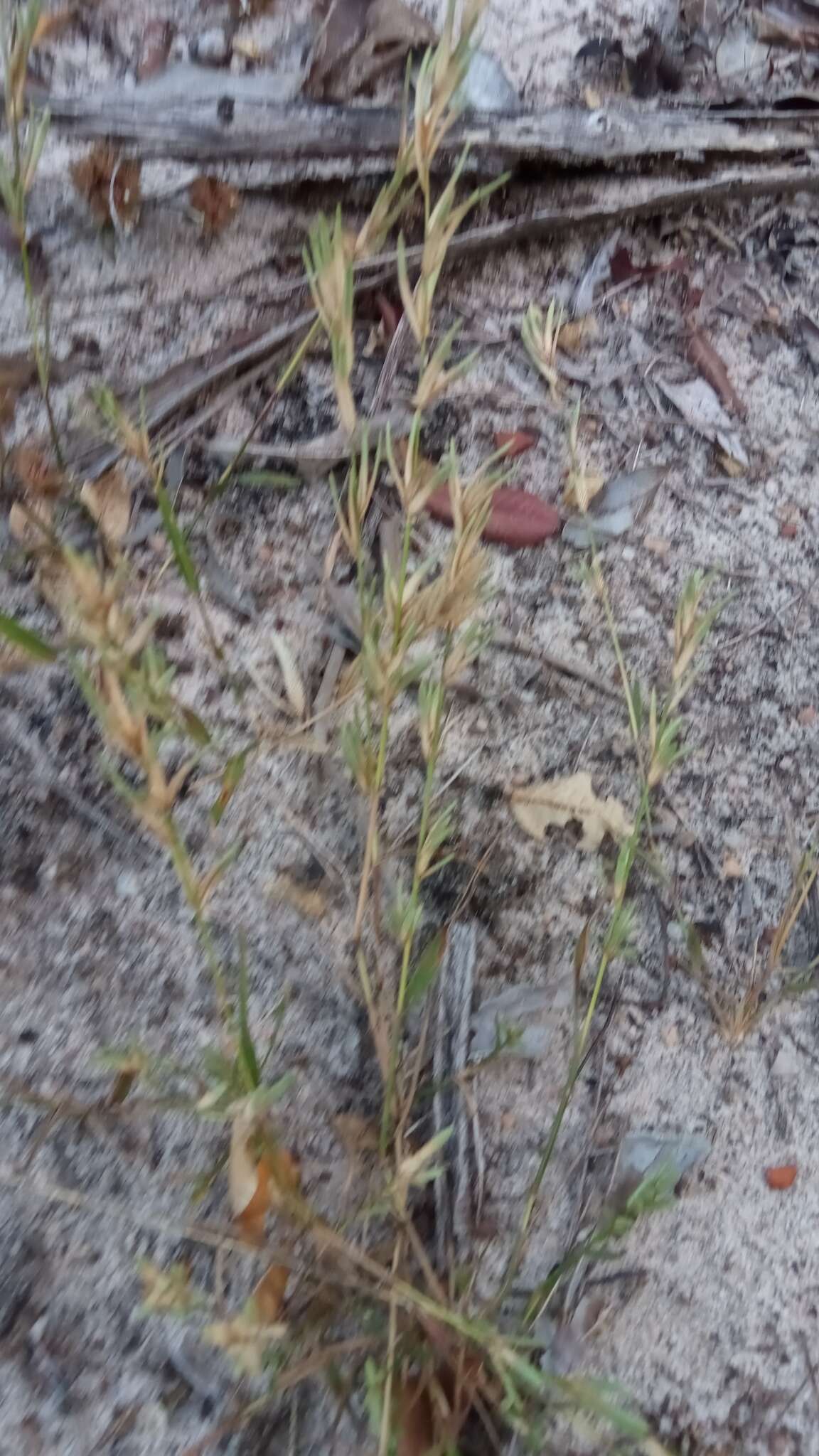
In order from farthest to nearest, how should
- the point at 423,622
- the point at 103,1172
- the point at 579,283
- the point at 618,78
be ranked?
the point at 618,78 → the point at 579,283 → the point at 103,1172 → the point at 423,622

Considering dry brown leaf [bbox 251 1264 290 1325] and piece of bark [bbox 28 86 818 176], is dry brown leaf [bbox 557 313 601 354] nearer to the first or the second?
piece of bark [bbox 28 86 818 176]

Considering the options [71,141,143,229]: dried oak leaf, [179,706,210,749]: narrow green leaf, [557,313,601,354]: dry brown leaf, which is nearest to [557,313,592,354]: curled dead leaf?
[557,313,601,354]: dry brown leaf

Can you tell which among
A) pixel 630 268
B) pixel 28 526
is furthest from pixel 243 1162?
pixel 630 268

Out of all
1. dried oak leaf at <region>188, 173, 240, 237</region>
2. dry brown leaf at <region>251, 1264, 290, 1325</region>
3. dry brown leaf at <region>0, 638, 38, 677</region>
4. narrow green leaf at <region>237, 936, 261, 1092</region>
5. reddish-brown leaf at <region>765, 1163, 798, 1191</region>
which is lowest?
reddish-brown leaf at <region>765, 1163, 798, 1191</region>

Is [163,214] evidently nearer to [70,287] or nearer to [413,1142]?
[70,287]

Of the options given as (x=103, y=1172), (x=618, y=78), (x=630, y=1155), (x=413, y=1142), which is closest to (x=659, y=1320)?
(x=630, y=1155)

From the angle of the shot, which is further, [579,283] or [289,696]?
[579,283]

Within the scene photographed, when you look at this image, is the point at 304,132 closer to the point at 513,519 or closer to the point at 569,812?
the point at 513,519
